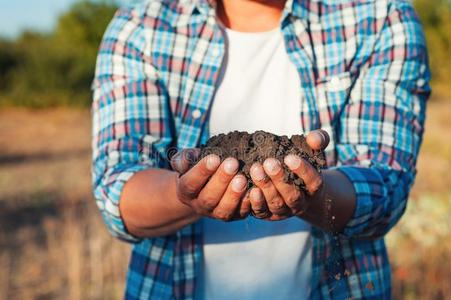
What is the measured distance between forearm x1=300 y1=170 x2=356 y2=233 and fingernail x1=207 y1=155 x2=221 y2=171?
25 cm

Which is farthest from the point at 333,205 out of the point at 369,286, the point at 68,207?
the point at 68,207

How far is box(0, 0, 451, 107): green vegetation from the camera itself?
15148 millimetres

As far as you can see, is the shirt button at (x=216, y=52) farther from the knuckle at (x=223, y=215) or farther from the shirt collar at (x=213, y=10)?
the knuckle at (x=223, y=215)

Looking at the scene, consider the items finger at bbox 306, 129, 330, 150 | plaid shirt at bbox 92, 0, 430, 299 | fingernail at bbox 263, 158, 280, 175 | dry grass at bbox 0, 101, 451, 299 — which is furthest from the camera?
dry grass at bbox 0, 101, 451, 299

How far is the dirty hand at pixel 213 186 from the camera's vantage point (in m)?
1.10

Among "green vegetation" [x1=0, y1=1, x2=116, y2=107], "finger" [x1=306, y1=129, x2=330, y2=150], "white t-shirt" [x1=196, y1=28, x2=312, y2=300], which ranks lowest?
"green vegetation" [x1=0, y1=1, x2=116, y2=107]

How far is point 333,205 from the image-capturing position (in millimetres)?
1360

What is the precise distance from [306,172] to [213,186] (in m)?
0.17

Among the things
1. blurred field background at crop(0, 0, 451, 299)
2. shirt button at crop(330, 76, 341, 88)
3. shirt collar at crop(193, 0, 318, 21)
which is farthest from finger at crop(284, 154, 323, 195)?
blurred field background at crop(0, 0, 451, 299)

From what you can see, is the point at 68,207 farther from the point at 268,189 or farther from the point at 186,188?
the point at 268,189

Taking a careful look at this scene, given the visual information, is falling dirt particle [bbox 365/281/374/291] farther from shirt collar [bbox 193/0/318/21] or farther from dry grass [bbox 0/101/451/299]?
dry grass [bbox 0/101/451/299]

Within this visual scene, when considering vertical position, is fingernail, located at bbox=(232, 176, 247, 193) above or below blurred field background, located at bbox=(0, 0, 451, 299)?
above

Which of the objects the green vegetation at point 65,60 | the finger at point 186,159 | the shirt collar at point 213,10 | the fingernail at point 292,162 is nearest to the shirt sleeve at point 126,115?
the shirt collar at point 213,10

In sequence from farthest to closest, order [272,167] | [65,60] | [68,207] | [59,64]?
[65,60] < [59,64] < [68,207] < [272,167]
